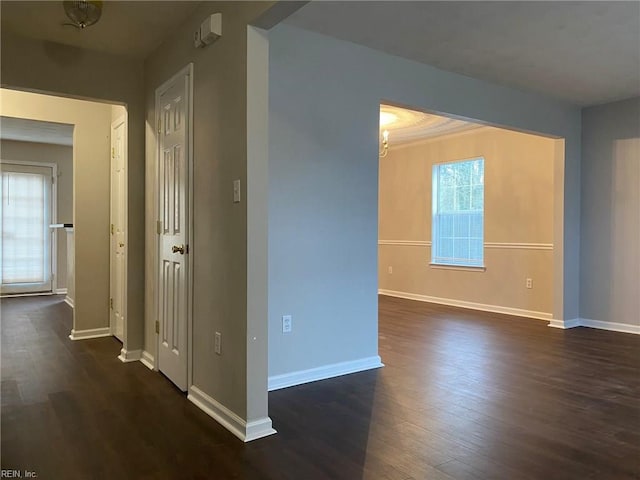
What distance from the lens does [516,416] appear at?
8.91 feet

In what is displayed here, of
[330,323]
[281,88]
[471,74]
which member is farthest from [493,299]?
[281,88]

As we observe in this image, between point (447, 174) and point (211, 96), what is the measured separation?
505 cm

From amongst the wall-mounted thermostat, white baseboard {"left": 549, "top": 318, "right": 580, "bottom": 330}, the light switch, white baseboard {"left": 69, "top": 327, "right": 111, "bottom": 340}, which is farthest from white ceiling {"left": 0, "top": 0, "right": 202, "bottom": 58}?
white baseboard {"left": 549, "top": 318, "right": 580, "bottom": 330}

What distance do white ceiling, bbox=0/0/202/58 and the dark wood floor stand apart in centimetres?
239

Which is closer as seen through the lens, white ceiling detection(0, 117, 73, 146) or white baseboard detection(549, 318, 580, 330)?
white baseboard detection(549, 318, 580, 330)

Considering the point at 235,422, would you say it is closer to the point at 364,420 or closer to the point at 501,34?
the point at 364,420

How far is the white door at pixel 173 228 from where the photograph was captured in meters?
3.07

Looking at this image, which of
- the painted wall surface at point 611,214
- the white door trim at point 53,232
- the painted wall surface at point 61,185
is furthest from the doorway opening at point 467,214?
the white door trim at point 53,232

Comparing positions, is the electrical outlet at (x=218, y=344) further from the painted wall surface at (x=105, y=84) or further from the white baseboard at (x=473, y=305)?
the white baseboard at (x=473, y=305)

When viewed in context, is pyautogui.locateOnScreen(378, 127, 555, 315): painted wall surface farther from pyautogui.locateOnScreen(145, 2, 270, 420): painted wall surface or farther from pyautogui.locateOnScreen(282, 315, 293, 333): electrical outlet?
pyautogui.locateOnScreen(145, 2, 270, 420): painted wall surface

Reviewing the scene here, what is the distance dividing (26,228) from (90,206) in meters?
3.89

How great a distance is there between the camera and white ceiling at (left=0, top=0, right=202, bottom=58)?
2.87 meters

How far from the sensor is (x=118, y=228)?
4.45 metres

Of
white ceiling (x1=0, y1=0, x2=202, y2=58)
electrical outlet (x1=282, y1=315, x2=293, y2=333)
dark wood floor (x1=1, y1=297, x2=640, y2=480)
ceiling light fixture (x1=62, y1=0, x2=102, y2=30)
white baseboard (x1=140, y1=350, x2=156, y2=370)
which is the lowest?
dark wood floor (x1=1, y1=297, x2=640, y2=480)
